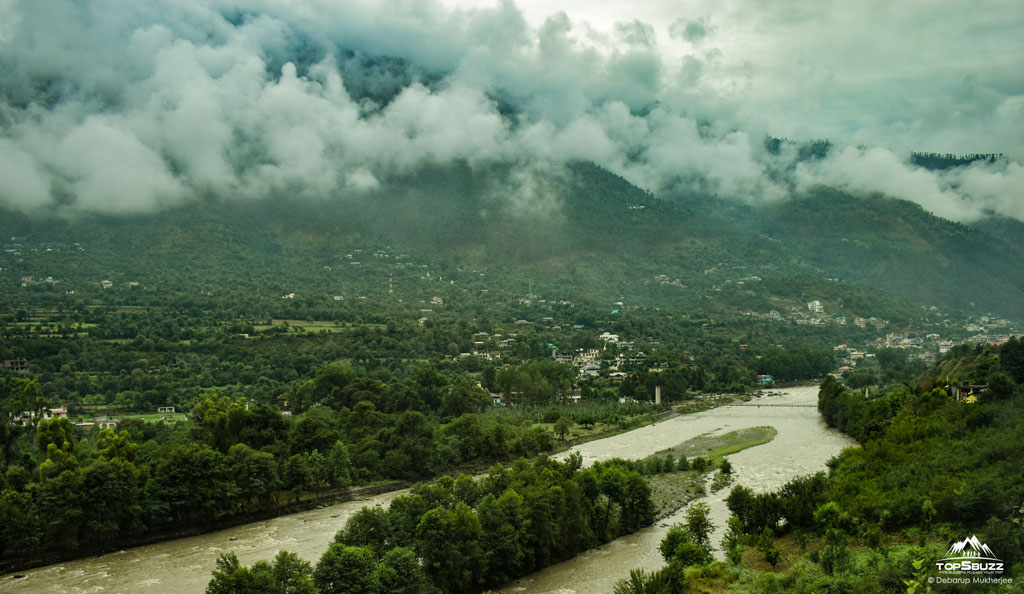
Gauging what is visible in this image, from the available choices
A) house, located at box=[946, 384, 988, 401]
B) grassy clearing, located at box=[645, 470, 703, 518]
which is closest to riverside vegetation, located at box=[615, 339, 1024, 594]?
house, located at box=[946, 384, 988, 401]

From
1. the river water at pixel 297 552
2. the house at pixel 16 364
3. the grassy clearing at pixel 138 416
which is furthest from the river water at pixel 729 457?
the house at pixel 16 364

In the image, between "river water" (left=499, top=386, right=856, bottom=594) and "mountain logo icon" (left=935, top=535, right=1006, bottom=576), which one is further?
"river water" (left=499, top=386, right=856, bottom=594)

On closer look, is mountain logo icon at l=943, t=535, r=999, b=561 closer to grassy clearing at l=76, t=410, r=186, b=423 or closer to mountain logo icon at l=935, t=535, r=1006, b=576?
mountain logo icon at l=935, t=535, r=1006, b=576

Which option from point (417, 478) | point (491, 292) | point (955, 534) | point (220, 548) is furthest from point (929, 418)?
point (491, 292)

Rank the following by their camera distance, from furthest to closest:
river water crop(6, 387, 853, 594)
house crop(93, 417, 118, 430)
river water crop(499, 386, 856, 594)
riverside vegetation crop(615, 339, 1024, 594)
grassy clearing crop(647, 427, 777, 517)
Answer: house crop(93, 417, 118, 430) → grassy clearing crop(647, 427, 777, 517) → river water crop(499, 386, 856, 594) → river water crop(6, 387, 853, 594) → riverside vegetation crop(615, 339, 1024, 594)

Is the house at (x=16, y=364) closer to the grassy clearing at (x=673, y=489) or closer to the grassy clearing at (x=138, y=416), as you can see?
the grassy clearing at (x=138, y=416)

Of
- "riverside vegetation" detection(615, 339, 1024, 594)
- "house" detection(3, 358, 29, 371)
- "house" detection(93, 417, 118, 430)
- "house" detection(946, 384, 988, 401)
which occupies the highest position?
"house" detection(3, 358, 29, 371)

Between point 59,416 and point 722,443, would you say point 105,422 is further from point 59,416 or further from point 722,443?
point 722,443

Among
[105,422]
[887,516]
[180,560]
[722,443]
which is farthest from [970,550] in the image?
[105,422]
